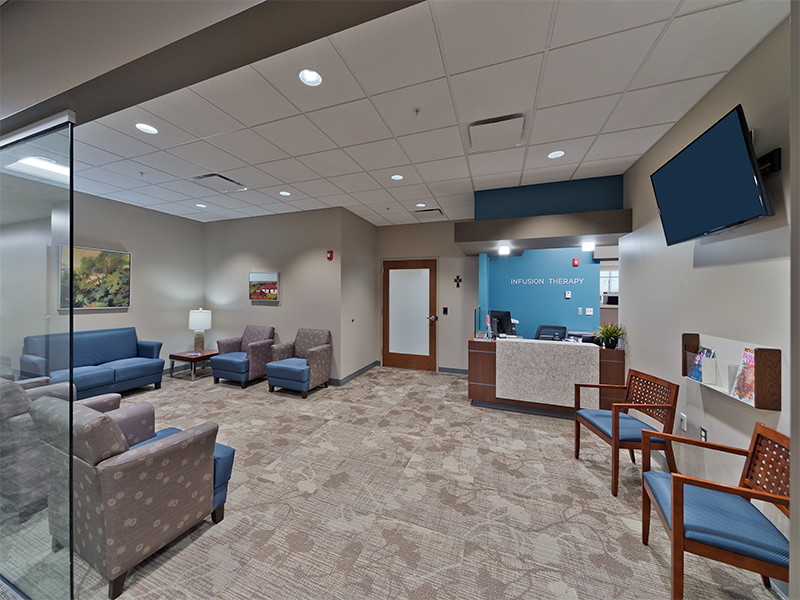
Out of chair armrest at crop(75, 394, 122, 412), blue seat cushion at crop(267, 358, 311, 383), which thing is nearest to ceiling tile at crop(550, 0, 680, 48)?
chair armrest at crop(75, 394, 122, 412)

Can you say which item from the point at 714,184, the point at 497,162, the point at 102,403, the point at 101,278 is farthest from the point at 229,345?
the point at 714,184

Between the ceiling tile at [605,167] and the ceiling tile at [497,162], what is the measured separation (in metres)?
0.76

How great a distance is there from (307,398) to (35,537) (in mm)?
2961

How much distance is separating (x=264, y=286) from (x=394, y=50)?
4928 millimetres

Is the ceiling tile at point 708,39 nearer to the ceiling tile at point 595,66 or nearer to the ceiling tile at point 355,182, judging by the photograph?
the ceiling tile at point 595,66

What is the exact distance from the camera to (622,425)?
2459mm

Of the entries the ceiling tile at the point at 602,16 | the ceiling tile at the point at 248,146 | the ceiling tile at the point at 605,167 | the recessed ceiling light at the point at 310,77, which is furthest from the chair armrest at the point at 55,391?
the ceiling tile at the point at 605,167

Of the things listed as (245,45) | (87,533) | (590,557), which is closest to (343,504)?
(87,533)

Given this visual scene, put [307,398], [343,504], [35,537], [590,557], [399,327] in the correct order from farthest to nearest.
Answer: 1. [399,327]
2. [307,398]
3. [343,504]
4. [590,557]
5. [35,537]

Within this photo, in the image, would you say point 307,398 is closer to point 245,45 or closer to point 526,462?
point 526,462

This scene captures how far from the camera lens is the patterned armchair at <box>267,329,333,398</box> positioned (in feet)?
15.0

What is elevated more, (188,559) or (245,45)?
(245,45)

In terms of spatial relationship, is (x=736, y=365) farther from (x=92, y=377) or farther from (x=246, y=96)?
(x=92, y=377)

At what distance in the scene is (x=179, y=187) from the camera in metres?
4.26
